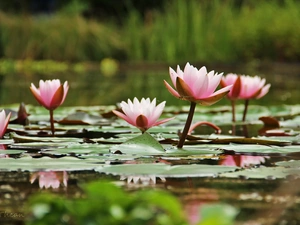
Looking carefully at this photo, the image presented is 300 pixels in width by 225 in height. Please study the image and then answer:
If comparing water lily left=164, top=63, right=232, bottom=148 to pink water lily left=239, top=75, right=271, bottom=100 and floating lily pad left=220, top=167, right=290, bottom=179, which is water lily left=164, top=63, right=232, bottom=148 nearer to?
floating lily pad left=220, top=167, right=290, bottom=179

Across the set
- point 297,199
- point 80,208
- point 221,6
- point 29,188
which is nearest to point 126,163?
point 29,188

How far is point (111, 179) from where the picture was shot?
188 centimetres

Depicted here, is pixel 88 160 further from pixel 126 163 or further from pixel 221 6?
pixel 221 6

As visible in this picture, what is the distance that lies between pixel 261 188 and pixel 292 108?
115 inches

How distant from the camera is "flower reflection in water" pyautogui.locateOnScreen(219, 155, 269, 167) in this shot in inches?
84.7

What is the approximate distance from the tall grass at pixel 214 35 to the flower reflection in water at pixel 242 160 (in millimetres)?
10061

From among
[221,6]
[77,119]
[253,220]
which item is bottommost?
[253,220]

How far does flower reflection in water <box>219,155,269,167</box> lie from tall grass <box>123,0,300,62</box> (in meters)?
10.1

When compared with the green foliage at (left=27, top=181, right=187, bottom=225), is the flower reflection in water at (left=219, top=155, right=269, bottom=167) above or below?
above

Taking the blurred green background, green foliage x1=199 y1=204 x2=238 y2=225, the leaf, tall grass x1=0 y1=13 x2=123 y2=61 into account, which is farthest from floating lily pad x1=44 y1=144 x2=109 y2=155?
tall grass x1=0 y1=13 x2=123 y2=61

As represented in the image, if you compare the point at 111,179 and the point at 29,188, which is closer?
the point at 29,188

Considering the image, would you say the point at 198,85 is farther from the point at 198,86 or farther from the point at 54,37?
the point at 54,37

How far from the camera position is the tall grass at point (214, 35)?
12727 millimetres

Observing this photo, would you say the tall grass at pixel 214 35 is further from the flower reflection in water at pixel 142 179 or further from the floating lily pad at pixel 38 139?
the flower reflection in water at pixel 142 179
